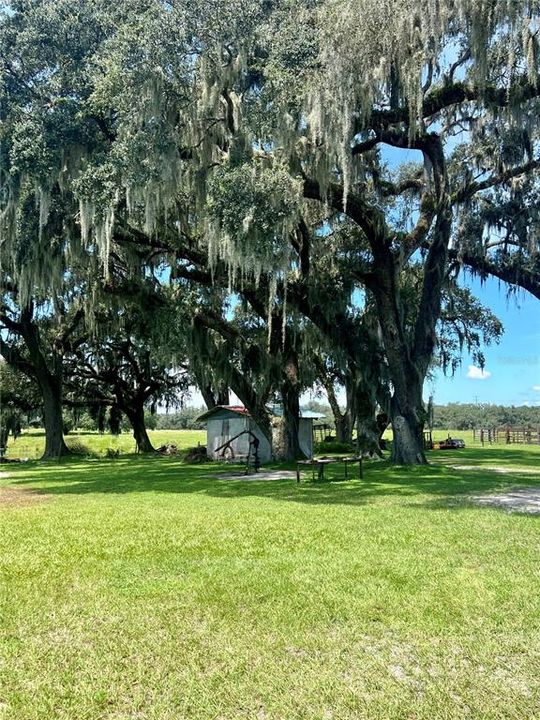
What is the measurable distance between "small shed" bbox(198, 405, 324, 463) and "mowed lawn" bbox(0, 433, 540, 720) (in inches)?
445

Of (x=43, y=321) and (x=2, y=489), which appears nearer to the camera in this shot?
(x=2, y=489)

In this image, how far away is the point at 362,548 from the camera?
5.15 meters

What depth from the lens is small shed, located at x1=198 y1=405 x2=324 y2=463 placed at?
18312 millimetres

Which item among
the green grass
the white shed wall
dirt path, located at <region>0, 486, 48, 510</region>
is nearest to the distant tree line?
the green grass

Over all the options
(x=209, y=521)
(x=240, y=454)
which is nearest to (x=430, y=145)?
(x=209, y=521)

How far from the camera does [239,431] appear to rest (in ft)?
63.8

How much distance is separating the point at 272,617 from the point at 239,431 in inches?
630

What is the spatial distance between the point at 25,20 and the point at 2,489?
30.3ft

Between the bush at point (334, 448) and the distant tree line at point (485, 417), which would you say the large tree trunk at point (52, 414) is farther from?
the distant tree line at point (485, 417)

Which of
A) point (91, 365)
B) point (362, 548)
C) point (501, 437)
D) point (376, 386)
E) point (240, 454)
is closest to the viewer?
point (362, 548)

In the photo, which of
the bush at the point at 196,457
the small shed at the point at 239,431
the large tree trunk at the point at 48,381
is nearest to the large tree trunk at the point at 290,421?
the small shed at the point at 239,431

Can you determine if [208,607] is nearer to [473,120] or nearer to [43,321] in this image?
[473,120]

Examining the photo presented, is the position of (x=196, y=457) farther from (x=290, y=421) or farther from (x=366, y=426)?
(x=366, y=426)

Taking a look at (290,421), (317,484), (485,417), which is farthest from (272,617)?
(485,417)
